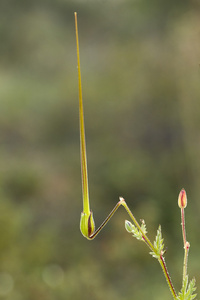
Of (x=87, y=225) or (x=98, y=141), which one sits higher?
(x=87, y=225)

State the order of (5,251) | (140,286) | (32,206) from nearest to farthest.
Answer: (5,251) → (140,286) → (32,206)

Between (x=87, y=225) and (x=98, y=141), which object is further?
(x=98, y=141)

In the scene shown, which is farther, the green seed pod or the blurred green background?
the blurred green background

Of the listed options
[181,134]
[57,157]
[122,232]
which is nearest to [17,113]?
[57,157]

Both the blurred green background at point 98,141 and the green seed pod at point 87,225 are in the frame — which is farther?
the blurred green background at point 98,141

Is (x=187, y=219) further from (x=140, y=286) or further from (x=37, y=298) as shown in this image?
(x=37, y=298)

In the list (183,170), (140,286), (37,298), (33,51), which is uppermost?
(33,51)

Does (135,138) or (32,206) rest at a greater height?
(135,138)

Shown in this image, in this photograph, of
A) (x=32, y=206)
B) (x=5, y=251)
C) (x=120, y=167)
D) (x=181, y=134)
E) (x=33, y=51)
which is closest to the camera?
(x=5, y=251)
